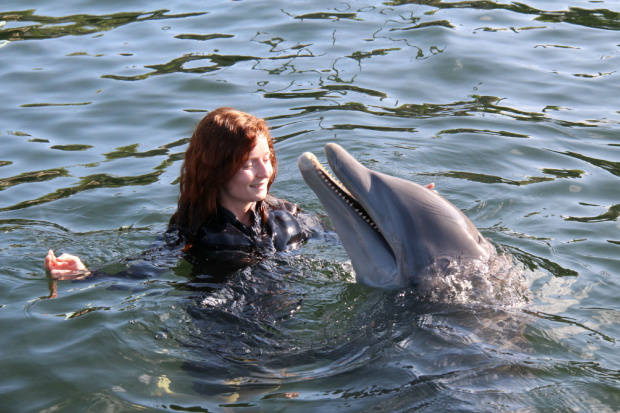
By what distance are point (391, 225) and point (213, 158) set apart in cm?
139

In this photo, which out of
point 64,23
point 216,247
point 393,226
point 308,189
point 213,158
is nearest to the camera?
point 393,226

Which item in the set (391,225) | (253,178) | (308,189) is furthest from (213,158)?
(308,189)

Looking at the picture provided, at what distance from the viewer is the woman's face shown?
5664mm

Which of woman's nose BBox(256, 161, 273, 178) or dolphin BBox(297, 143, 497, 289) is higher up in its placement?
woman's nose BBox(256, 161, 273, 178)

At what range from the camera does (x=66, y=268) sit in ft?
17.7

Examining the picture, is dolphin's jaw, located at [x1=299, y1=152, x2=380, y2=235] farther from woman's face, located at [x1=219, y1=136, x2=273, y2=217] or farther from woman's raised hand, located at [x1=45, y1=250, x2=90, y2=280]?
woman's raised hand, located at [x1=45, y1=250, x2=90, y2=280]

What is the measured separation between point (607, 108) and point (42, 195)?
667 cm

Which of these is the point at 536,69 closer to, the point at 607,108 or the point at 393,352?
the point at 607,108

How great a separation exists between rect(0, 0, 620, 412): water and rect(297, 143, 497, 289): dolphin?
0.77 feet

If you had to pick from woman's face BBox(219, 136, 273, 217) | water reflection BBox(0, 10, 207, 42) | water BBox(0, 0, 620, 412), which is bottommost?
water BBox(0, 0, 620, 412)

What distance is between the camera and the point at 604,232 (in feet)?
22.7

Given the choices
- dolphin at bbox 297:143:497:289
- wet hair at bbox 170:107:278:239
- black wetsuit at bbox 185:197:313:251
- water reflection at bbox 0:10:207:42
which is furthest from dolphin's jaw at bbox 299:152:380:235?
water reflection at bbox 0:10:207:42

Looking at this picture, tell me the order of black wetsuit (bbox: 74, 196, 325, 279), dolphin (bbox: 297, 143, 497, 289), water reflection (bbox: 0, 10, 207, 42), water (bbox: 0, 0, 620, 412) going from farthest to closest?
1. water reflection (bbox: 0, 10, 207, 42)
2. black wetsuit (bbox: 74, 196, 325, 279)
3. dolphin (bbox: 297, 143, 497, 289)
4. water (bbox: 0, 0, 620, 412)

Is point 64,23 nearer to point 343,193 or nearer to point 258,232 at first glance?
point 258,232
